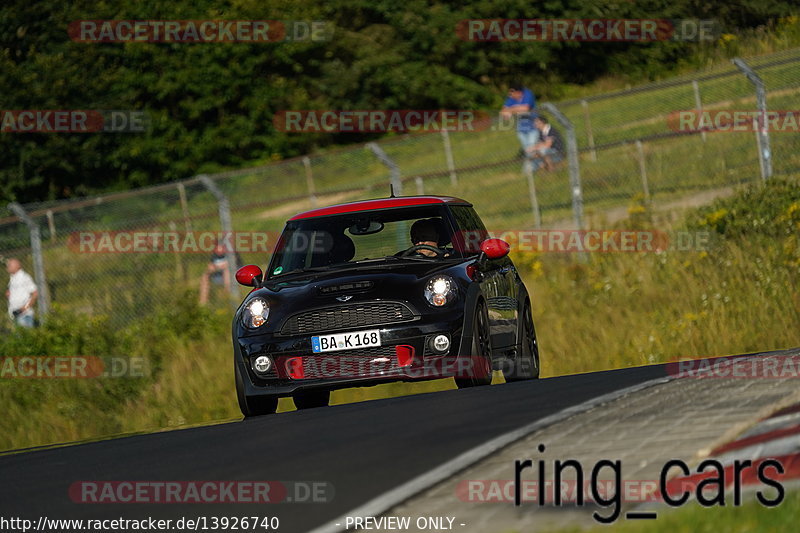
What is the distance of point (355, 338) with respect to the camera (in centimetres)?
1084

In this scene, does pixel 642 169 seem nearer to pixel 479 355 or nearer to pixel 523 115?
pixel 523 115

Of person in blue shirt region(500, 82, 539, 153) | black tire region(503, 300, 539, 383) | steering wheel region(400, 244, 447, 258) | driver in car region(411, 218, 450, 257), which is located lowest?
black tire region(503, 300, 539, 383)

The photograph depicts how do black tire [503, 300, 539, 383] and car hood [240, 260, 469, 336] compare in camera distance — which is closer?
car hood [240, 260, 469, 336]

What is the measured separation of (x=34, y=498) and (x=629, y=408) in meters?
3.16

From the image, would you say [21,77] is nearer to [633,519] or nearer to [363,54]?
[363,54]

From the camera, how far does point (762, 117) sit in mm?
19109

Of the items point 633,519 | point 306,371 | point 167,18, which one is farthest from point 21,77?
point 633,519

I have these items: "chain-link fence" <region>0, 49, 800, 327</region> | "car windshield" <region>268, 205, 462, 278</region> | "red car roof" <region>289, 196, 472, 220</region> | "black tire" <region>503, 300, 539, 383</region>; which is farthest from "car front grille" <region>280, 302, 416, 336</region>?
"chain-link fence" <region>0, 49, 800, 327</region>

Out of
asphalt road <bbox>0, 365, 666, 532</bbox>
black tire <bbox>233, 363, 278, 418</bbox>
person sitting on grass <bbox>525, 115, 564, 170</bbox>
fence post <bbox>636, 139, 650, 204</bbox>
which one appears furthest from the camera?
person sitting on grass <bbox>525, 115, 564, 170</bbox>

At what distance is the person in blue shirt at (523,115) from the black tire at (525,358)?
35.7 ft

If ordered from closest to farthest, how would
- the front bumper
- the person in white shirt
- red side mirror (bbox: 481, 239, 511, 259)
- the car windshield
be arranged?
1. the front bumper
2. red side mirror (bbox: 481, 239, 511, 259)
3. the car windshield
4. the person in white shirt

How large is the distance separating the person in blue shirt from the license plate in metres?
13.1

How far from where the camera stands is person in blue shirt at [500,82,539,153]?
24.9 m

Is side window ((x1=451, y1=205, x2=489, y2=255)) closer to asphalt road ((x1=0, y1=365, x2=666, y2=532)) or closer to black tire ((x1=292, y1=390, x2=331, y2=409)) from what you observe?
asphalt road ((x1=0, y1=365, x2=666, y2=532))
